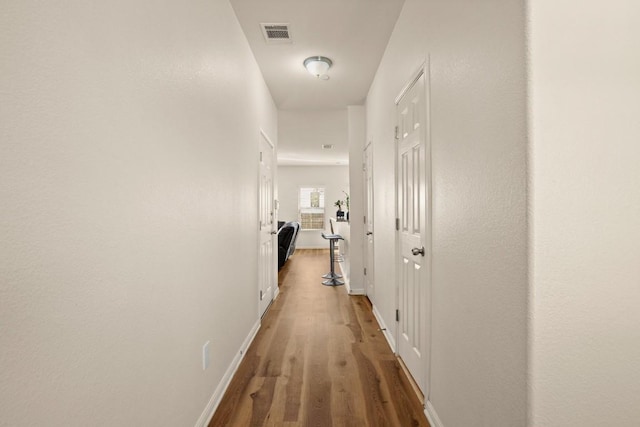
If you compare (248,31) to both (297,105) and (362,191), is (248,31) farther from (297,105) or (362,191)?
(362,191)

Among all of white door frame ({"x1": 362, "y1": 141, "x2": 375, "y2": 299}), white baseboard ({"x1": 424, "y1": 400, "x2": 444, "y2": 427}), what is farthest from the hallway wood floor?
white door frame ({"x1": 362, "y1": 141, "x2": 375, "y2": 299})

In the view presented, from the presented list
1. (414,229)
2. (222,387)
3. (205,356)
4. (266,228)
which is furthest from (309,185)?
(205,356)

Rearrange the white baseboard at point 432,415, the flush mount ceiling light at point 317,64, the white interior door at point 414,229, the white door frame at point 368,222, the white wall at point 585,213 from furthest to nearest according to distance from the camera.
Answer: the white door frame at point 368,222, the flush mount ceiling light at point 317,64, the white interior door at point 414,229, the white baseboard at point 432,415, the white wall at point 585,213

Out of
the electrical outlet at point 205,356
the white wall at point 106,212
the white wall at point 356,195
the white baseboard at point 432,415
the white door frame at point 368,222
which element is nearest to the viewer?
the white wall at point 106,212

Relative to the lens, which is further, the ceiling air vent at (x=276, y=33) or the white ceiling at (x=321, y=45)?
the ceiling air vent at (x=276, y=33)

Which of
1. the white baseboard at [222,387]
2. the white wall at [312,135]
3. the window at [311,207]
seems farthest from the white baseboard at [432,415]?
the window at [311,207]

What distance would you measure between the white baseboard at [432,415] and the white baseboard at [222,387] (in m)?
1.24

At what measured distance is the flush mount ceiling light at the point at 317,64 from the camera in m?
3.36

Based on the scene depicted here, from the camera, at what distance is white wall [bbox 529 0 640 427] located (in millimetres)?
992

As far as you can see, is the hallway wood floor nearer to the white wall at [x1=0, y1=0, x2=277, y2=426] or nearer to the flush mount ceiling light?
the white wall at [x1=0, y1=0, x2=277, y2=426]

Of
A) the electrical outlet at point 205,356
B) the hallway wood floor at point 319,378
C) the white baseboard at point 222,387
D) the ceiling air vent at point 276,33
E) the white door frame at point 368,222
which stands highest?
the ceiling air vent at point 276,33

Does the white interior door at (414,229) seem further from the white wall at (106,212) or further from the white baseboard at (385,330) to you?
the white wall at (106,212)

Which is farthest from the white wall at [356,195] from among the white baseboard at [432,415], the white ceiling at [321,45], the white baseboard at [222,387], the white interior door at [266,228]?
the white baseboard at [432,415]

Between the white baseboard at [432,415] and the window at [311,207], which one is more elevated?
the window at [311,207]
